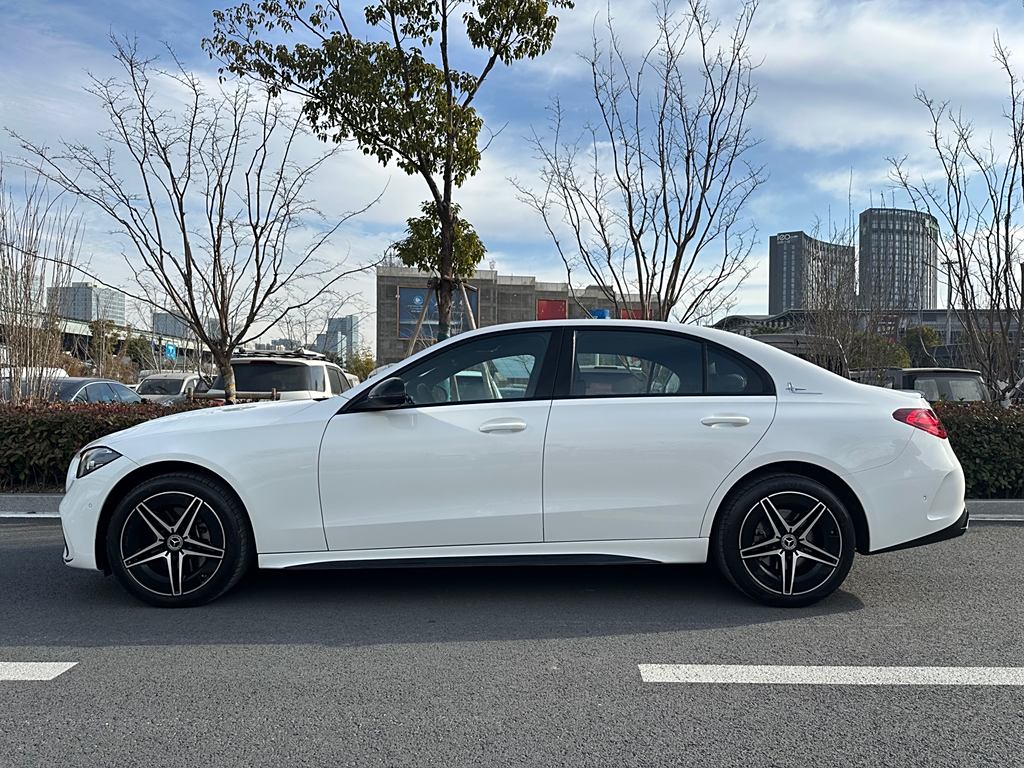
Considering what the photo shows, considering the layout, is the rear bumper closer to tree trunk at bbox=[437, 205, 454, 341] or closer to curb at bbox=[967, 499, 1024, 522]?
curb at bbox=[967, 499, 1024, 522]

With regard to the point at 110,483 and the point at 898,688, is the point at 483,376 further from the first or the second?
the point at 898,688

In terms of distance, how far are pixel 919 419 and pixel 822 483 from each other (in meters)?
0.65

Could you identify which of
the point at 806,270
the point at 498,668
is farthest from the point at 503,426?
the point at 806,270

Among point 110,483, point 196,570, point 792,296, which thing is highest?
point 792,296

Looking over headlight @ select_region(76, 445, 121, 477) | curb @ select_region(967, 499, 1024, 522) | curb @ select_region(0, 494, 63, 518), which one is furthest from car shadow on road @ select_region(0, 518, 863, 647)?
curb @ select_region(967, 499, 1024, 522)

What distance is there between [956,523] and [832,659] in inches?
53.9

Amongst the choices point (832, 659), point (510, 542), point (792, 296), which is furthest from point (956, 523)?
point (792, 296)

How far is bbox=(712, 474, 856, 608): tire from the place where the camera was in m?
4.44

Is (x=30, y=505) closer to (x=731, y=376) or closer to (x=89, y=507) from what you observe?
(x=89, y=507)

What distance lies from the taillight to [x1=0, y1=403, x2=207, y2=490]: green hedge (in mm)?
6713

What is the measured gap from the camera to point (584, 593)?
4824mm

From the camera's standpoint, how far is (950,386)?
36.6 ft

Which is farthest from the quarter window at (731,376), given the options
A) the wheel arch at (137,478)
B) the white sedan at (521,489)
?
the wheel arch at (137,478)

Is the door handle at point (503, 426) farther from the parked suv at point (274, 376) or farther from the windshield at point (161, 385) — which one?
the windshield at point (161, 385)
